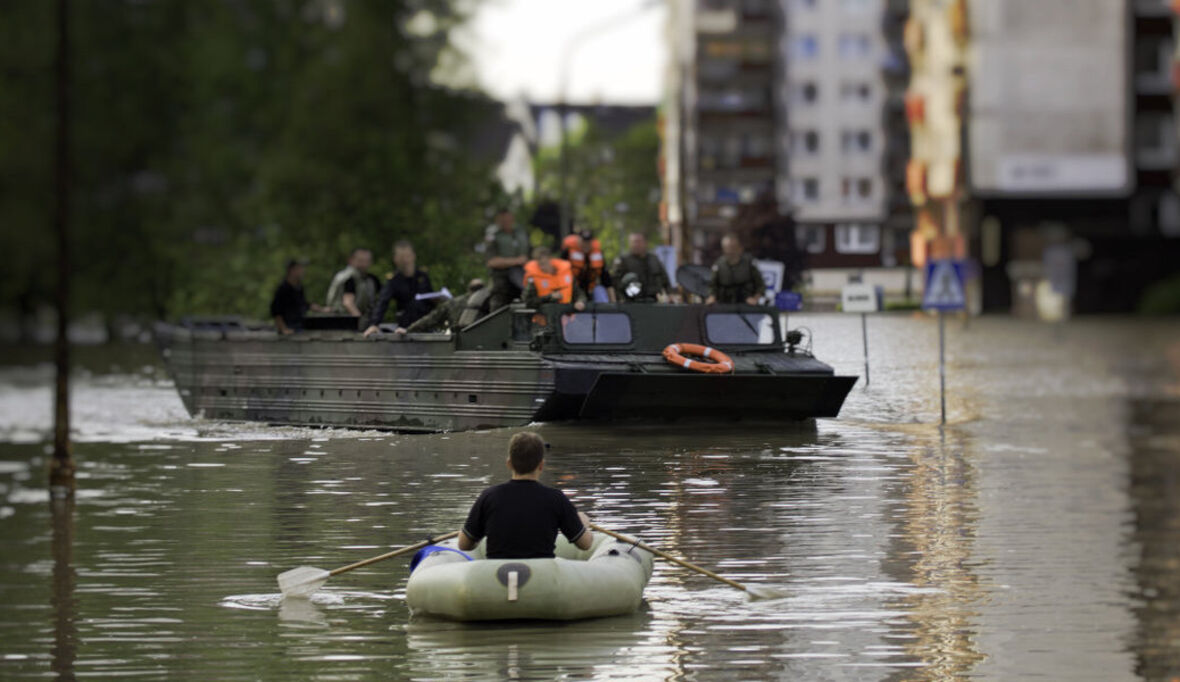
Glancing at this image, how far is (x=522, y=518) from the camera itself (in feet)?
42.3

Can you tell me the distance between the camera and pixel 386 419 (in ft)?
72.6

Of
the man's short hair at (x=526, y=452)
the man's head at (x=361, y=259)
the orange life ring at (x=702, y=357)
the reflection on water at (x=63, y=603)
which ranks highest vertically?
the man's head at (x=361, y=259)

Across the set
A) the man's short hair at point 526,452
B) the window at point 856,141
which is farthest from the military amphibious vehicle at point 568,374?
the window at point 856,141

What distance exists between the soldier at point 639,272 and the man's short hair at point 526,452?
8767mm

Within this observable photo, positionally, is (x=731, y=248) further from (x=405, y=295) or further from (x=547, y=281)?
(x=405, y=295)

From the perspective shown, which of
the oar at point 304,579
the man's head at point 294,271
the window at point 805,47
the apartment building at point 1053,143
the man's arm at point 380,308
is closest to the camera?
the oar at point 304,579

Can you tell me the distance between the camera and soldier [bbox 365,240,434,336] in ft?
75.3

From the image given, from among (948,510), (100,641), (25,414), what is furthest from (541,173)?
(100,641)

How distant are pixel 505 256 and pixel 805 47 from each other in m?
50.6

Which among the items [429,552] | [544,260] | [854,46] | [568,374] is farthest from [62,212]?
[854,46]

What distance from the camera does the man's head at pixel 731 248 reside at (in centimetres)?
2016

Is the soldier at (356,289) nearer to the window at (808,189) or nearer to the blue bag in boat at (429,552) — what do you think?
the blue bag in boat at (429,552)

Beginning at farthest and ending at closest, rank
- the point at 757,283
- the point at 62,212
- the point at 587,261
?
the point at 62,212 < the point at 587,261 < the point at 757,283

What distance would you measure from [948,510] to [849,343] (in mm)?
3269
